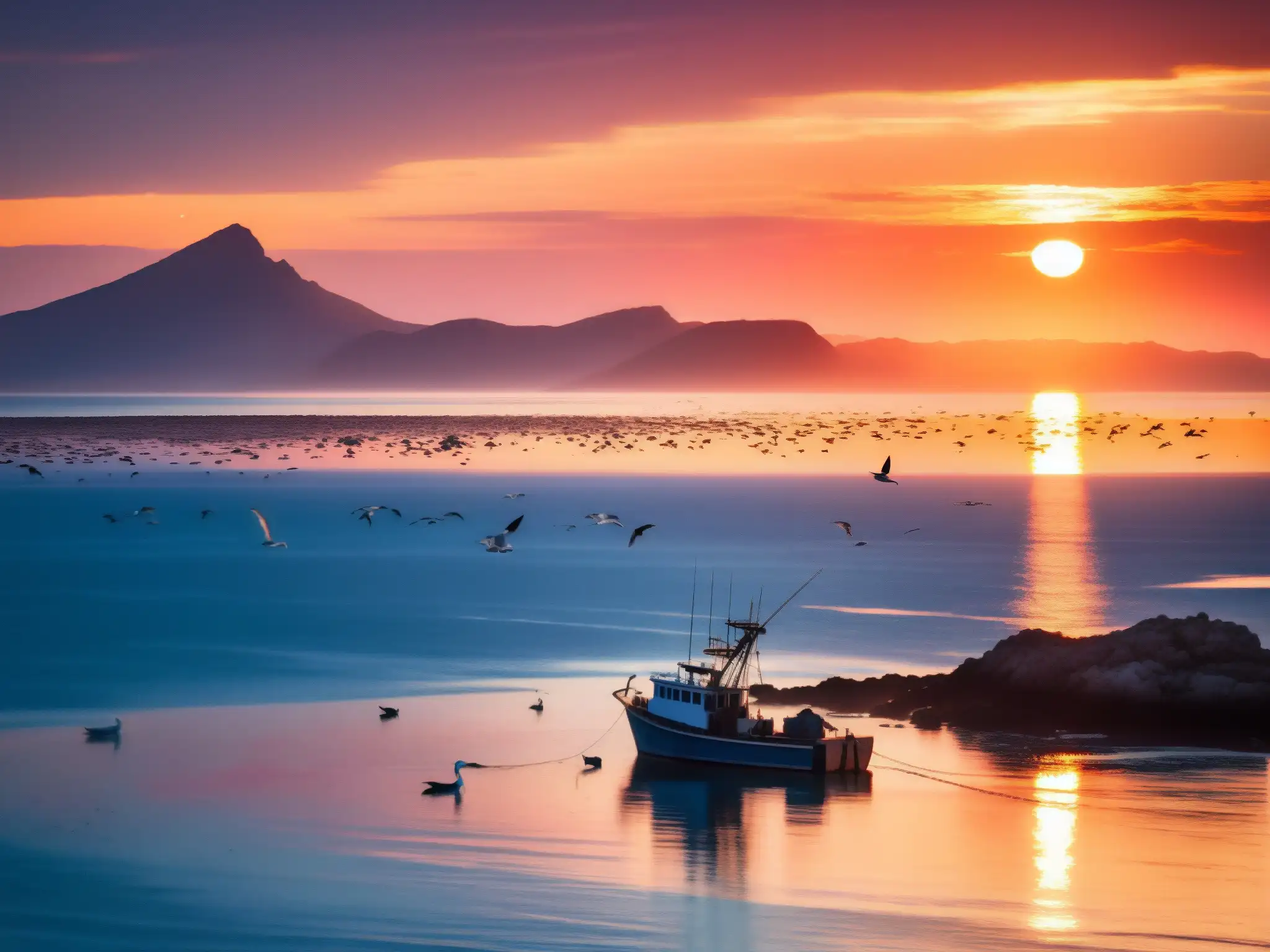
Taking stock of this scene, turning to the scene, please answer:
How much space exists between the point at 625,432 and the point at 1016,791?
148 m

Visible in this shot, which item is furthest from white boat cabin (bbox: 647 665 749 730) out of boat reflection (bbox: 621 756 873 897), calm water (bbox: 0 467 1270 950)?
calm water (bbox: 0 467 1270 950)

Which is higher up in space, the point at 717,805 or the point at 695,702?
the point at 695,702

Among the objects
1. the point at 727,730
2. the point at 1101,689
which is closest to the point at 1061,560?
the point at 1101,689

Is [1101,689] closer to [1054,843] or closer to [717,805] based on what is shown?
[1054,843]

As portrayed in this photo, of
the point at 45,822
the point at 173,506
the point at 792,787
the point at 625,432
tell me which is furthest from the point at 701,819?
the point at 625,432

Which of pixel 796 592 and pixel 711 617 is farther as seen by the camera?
pixel 796 592

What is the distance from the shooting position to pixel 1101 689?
3803cm

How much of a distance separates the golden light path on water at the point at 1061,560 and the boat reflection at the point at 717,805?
2040cm

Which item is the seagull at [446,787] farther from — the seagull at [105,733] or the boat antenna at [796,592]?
the boat antenna at [796,592]

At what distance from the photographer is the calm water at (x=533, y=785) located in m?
25.2

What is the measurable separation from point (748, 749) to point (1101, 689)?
9.40 metres

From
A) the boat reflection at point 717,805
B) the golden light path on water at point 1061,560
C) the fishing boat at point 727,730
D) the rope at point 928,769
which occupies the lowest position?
the boat reflection at point 717,805

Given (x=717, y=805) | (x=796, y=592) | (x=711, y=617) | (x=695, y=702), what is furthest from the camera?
(x=796, y=592)

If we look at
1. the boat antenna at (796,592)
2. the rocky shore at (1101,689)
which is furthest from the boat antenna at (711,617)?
the rocky shore at (1101,689)
